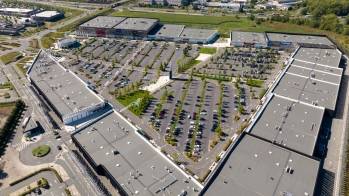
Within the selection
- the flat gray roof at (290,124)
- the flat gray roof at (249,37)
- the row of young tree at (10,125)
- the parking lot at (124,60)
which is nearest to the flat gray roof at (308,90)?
the flat gray roof at (290,124)

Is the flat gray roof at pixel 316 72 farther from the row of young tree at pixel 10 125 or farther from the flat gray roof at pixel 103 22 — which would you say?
the flat gray roof at pixel 103 22

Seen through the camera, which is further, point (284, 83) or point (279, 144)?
point (284, 83)

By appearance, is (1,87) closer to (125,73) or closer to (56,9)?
(125,73)

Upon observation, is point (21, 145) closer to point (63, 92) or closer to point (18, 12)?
point (63, 92)

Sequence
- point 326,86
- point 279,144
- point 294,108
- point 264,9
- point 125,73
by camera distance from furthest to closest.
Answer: point 264,9
point 125,73
point 326,86
point 294,108
point 279,144

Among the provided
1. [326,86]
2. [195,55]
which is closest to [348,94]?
[326,86]

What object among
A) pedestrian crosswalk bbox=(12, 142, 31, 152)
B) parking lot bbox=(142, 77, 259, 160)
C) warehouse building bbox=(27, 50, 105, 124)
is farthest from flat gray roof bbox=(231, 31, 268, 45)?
pedestrian crosswalk bbox=(12, 142, 31, 152)

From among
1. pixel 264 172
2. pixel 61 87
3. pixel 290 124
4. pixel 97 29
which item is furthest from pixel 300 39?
pixel 61 87
